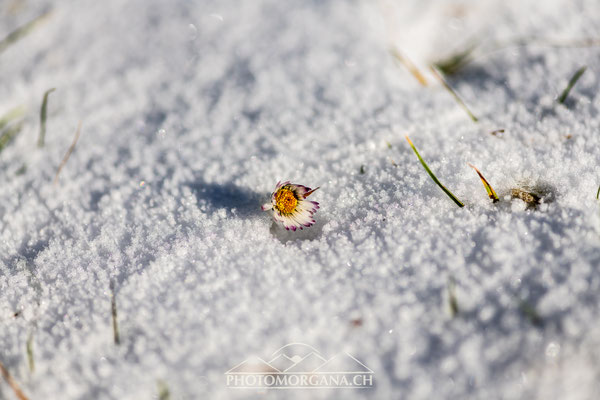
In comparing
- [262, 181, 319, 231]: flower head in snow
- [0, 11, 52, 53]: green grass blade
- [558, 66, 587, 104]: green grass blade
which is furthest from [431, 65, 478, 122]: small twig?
[0, 11, 52, 53]: green grass blade

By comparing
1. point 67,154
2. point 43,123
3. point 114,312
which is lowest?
point 114,312

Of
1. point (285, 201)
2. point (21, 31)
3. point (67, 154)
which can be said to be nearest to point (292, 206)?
point (285, 201)

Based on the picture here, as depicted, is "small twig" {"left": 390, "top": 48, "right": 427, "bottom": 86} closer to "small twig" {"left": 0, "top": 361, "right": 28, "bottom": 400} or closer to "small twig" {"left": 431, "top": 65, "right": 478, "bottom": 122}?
"small twig" {"left": 431, "top": 65, "right": 478, "bottom": 122}

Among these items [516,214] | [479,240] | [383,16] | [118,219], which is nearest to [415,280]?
[479,240]

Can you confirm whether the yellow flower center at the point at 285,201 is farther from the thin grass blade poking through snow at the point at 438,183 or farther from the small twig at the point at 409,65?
the small twig at the point at 409,65

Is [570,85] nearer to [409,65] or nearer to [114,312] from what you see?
[409,65]
